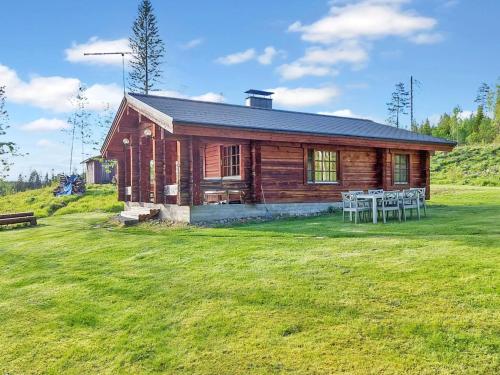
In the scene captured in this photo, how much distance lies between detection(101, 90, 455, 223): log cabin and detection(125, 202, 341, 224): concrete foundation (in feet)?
0.10

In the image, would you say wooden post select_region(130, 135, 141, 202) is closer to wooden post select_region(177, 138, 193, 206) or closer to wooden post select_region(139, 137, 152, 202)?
wooden post select_region(139, 137, 152, 202)

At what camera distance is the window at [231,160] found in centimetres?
1498

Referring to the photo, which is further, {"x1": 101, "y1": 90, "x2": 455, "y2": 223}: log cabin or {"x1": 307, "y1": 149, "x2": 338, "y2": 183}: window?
{"x1": 307, "y1": 149, "x2": 338, "y2": 183}: window

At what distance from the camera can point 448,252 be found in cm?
605

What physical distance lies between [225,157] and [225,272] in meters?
9.92

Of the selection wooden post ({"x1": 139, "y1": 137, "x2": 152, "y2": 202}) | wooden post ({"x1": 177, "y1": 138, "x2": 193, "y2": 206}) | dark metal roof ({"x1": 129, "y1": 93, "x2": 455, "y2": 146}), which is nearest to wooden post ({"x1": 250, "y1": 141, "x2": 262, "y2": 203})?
dark metal roof ({"x1": 129, "y1": 93, "x2": 455, "y2": 146})

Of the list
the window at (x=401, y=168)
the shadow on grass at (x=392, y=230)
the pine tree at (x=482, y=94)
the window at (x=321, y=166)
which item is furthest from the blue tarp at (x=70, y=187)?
the pine tree at (x=482, y=94)

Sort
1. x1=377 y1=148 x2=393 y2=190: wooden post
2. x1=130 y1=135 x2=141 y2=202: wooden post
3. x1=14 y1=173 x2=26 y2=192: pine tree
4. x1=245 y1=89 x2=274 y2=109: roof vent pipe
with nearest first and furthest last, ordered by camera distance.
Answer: x1=130 y1=135 x2=141 y2=202: wooden post, x1=377 y1=148 x2=393 y2=190: wooden post, x1=245 y1=89 x2=274 y2=109: roof vent pipe, x1=14 y1=173 x2=26 y2=192: pine tree

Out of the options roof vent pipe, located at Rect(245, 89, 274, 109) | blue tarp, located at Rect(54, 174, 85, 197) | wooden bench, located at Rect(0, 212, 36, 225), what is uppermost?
roof vent pipe, located at Rect(245, 89, 274, 109)

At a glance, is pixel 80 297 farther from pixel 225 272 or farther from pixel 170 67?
pixel 170 67

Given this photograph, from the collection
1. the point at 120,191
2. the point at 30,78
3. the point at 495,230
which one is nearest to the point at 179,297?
the point at 495,230

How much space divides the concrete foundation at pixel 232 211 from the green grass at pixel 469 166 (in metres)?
18.2

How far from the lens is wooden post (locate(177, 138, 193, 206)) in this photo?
12.0 m

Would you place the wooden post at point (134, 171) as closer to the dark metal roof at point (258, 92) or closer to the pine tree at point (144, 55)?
the dark metal roof at point (258, 92)
